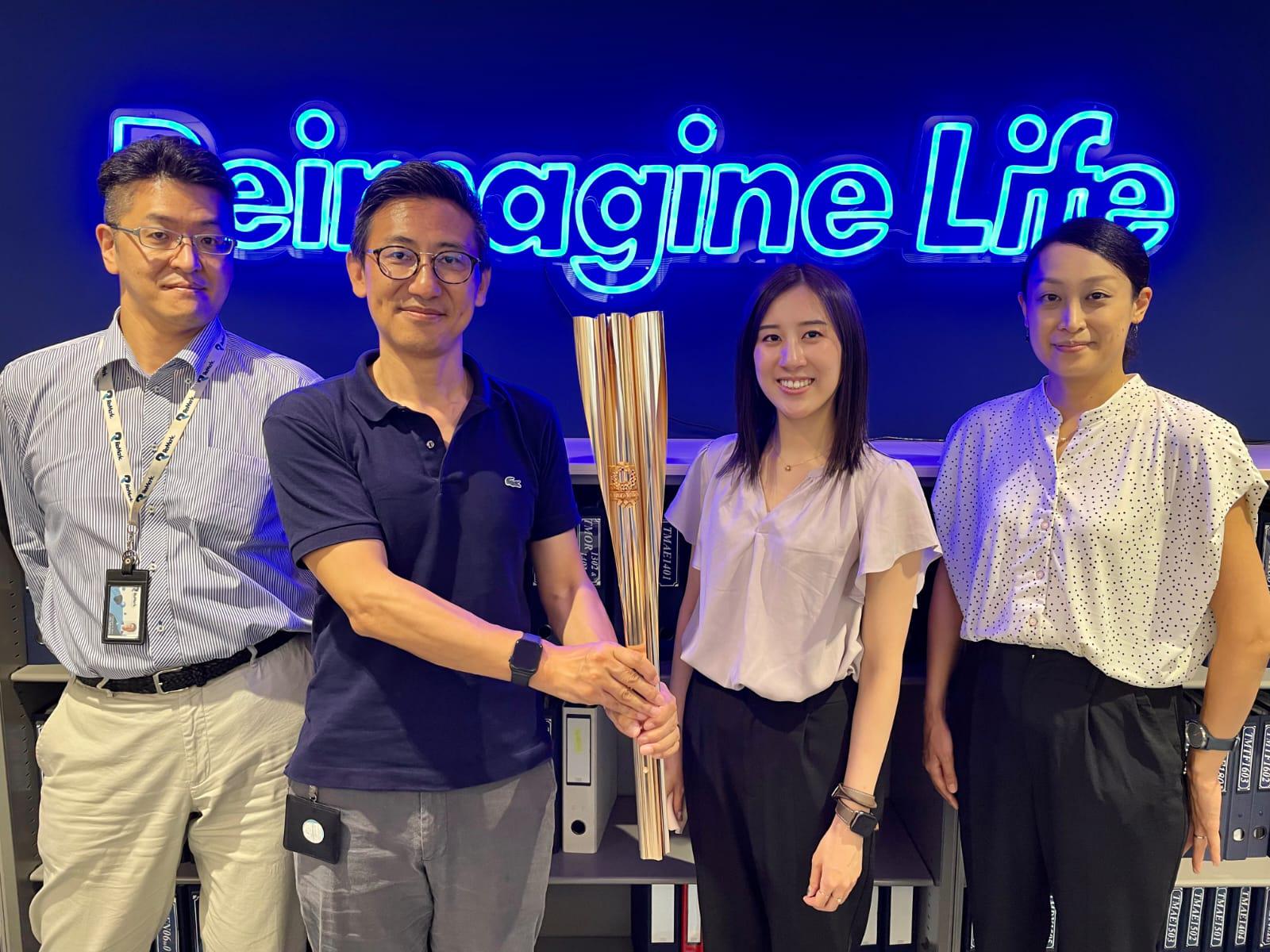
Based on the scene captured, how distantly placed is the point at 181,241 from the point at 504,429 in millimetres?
731

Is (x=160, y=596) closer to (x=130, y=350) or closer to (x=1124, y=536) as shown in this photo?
(x=130, y=350)

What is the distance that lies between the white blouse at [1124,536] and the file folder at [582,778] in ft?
3.08

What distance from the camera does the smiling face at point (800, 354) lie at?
151 centimetres

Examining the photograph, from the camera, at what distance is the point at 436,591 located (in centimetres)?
133

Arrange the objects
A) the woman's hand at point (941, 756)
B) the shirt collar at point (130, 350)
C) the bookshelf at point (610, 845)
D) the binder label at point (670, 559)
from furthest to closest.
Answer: the binder label at point (670, 559) → the bookshelf at point (610, 845) → the woman's hand at point (941, 756) → the shirt collar at point (130, 350)

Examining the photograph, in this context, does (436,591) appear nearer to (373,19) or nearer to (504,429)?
(504,429)

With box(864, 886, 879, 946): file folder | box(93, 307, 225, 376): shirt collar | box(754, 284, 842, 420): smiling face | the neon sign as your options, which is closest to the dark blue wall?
the neon sign

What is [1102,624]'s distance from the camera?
Answer: 5.08 feet

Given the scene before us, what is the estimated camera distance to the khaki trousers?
155cm

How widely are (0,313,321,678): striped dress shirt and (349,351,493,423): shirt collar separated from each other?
37 centimetres

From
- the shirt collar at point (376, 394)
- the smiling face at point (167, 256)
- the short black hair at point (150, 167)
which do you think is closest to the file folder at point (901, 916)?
the shirt collar at point (376, 394)

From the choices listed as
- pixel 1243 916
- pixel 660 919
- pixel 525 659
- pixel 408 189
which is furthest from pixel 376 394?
pixel 1243 916

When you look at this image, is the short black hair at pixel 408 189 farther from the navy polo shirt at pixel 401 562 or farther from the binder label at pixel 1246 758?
the binder label at pixel 1246 758

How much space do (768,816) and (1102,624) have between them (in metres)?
0.71
